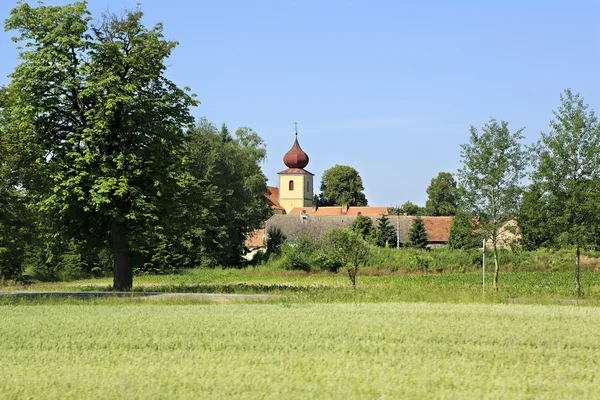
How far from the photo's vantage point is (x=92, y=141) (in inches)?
1363

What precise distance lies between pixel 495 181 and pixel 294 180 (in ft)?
434

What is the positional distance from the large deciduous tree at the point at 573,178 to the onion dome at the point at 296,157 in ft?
443

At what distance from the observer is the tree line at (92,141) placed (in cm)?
3453

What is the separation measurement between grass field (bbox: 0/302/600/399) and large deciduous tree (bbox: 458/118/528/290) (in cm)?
1524

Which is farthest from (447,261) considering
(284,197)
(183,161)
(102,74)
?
(284,197)

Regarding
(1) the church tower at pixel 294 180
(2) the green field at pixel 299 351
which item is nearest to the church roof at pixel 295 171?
(1) the church tower at pixel 294 180

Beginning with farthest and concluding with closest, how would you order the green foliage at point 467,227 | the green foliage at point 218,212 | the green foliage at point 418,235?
the green foliage at point 418,235 → the green foliage at point 218,212 → the green foliage at point 467,227

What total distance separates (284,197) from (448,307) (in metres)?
145

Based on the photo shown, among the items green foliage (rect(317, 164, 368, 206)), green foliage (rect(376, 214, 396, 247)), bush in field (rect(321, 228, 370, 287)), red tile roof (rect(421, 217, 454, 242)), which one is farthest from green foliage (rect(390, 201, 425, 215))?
bush in field (rect(321, 228, 370, 287))

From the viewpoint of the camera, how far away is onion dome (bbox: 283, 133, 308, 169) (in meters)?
170

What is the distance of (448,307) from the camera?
86.3 ft

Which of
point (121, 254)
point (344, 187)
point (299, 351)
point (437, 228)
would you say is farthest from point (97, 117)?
point (344, 187)

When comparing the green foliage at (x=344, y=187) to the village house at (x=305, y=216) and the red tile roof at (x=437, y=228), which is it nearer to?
the village house at (x=305, y=216)

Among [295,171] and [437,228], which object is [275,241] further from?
[295,171]
